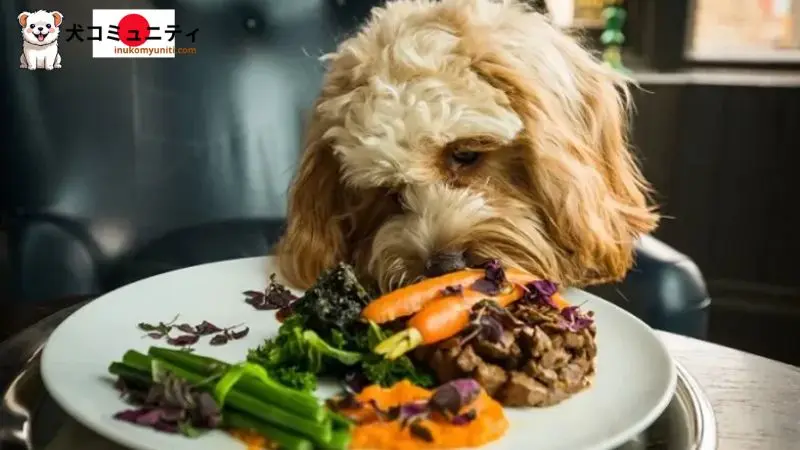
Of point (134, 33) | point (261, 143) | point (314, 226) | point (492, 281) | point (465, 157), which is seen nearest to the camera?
point (492, 281)

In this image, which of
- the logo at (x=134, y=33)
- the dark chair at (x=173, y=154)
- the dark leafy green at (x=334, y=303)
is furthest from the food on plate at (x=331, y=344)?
the logo at (x=134, y=33)

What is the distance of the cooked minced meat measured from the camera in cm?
89

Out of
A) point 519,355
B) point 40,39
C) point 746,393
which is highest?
point 40,39

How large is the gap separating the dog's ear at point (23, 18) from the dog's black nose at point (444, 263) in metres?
0.67

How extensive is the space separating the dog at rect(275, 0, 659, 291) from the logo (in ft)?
0.97

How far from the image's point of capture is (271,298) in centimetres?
120

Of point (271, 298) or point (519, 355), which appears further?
point (271, 298)

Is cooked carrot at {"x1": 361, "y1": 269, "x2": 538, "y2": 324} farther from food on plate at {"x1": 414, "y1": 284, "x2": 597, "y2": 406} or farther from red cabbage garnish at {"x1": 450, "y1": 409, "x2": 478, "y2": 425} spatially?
red cabbage garnish at {"x1": 450, "y1": 409, "x2": 478, "y2": 425}

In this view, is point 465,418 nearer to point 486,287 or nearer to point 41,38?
point 486,287

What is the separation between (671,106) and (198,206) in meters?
0.76

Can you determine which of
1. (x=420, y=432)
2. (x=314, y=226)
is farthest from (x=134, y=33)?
(x=420, y=432)

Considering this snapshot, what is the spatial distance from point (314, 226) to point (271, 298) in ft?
0.48

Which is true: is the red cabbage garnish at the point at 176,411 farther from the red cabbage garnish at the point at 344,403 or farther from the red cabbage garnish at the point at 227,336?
the red cabbage garnish at the point at 227,336

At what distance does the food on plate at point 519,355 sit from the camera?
0.90m
